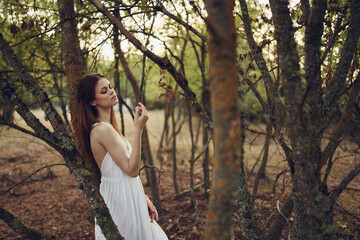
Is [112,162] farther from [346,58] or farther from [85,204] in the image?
[85,204]

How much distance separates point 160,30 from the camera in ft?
15.5

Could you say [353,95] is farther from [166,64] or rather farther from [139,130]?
[139,130]

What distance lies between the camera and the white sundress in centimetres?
221

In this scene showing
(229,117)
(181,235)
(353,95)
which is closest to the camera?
(229,117)

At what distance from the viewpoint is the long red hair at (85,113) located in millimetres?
2197

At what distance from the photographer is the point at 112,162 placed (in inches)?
86.5

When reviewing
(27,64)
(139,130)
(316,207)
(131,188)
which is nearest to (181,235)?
(131,188)

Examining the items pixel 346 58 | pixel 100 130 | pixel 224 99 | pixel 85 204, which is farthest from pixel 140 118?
pixel 85 204

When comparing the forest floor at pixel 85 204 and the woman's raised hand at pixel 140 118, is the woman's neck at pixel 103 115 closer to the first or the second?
the woman's raised hand at pixel 140 118

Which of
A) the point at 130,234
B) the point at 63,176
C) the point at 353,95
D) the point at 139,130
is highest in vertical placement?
the point at 353,95

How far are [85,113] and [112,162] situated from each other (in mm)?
465

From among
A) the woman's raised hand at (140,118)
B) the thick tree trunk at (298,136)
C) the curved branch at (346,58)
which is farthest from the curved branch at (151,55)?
the curved branch at (346,58)

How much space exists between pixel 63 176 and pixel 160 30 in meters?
4.53

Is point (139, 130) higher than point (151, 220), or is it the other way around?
point (139, 130)
